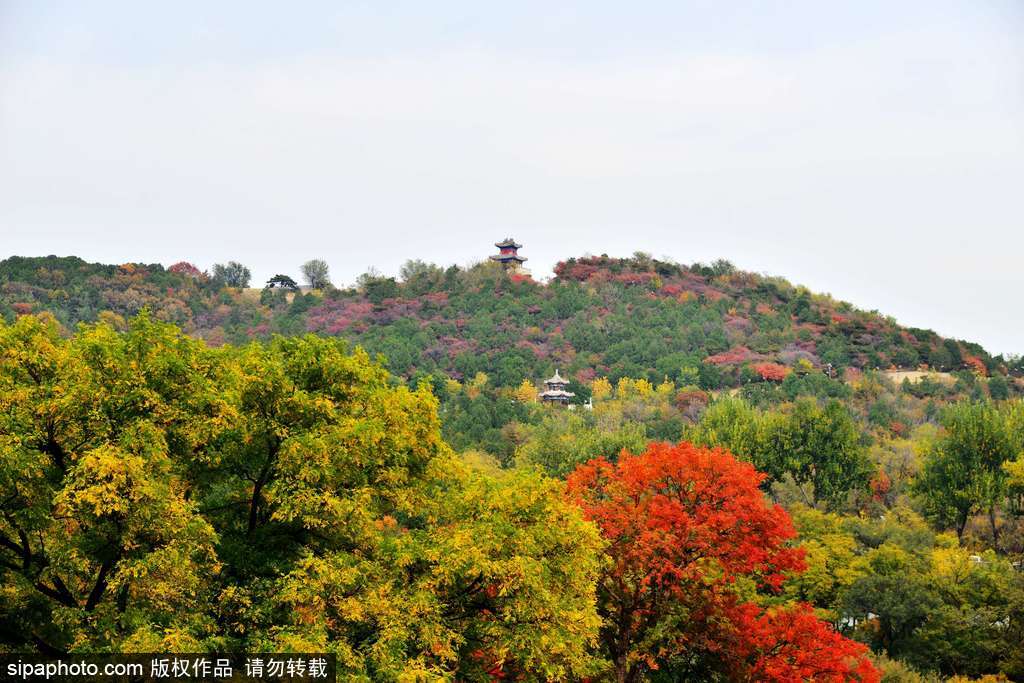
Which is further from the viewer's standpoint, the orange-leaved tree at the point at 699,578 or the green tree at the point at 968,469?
the green tree at the point at 968,469

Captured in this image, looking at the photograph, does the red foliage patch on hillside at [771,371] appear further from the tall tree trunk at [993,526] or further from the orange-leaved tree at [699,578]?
the orange-leaved tree at [699,578]

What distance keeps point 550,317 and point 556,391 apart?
56.1 feet

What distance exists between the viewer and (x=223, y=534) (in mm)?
15281

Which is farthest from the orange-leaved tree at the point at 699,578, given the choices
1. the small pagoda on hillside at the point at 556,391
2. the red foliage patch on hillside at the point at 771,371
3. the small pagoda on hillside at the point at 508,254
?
the small pagoda on hillside at the point at 508,254

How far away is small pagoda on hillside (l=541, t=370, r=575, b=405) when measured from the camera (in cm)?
6731

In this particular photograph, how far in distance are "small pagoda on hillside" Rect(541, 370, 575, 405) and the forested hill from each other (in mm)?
1786

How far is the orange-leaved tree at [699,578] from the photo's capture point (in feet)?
63.5

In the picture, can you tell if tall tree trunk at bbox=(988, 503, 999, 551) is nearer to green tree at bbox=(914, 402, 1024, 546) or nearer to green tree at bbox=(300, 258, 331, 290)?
green tree at bbox=(914, 402, 1024, 546)

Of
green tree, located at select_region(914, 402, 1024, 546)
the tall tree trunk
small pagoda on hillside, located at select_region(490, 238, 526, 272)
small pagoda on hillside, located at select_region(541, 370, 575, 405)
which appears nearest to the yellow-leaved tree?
the tall tree trunk

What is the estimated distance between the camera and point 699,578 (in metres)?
19.6

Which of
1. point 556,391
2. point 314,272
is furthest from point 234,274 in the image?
point 556,391

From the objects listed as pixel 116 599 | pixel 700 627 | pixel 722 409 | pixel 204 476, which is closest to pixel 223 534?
pixel 204 476

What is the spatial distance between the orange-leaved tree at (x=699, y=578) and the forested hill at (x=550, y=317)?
49682 millimetres

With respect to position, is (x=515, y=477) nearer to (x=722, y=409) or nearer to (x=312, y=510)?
(x=312, y=510)
